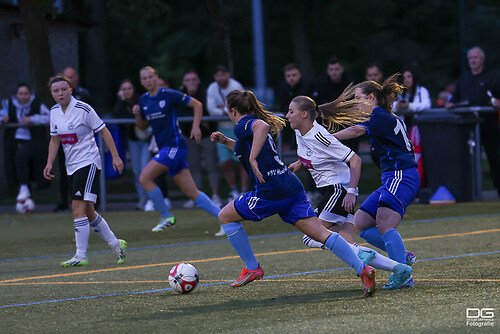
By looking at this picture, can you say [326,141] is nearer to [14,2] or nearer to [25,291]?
[25,291]

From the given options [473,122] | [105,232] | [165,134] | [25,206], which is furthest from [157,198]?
[473,122]

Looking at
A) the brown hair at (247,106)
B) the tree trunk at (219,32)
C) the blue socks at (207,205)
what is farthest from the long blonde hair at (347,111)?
the tree trunk at (219,32)

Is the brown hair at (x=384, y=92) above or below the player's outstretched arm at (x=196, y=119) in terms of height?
above

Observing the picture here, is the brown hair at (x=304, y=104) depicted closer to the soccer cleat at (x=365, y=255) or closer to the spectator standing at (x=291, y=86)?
the soccer cleat at (x=365, y=255)

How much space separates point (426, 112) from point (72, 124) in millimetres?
7341

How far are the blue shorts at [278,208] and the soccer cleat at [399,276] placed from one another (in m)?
0.75

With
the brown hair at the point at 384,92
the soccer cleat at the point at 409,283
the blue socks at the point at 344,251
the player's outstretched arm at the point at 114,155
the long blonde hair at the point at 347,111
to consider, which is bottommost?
the soccer cleat at the point at 409,283

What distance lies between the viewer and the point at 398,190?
7.88 metres

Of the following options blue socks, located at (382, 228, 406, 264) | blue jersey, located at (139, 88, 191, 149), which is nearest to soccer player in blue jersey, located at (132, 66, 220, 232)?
blue jersey, located at (139, 88, 191, 149)

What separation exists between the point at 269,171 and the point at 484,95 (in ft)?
29.5

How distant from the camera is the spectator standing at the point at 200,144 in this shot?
15.7 metres

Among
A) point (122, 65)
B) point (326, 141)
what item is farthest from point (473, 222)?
point (122, 65)

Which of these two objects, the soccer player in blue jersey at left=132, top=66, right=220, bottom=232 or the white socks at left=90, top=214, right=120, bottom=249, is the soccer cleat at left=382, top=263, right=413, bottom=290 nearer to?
the white socks at left=90, top=214, right=120, bottom=249

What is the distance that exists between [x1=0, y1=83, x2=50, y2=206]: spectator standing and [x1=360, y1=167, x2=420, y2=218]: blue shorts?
30.7 ft
